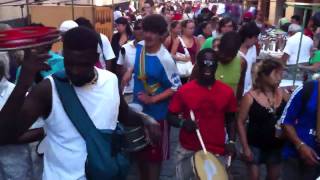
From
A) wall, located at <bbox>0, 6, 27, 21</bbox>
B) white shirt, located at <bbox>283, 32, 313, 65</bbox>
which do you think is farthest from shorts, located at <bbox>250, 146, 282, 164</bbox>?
wall, located at <bbox>0, 6, 27, 21</bbox>

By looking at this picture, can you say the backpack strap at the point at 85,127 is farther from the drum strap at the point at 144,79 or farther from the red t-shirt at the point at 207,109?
the drum strap at the point at 144,79

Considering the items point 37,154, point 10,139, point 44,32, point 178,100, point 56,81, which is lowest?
point 37,154

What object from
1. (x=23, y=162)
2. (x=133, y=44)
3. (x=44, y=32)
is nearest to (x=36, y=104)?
(x=44, y=32)

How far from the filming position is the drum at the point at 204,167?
145 inches

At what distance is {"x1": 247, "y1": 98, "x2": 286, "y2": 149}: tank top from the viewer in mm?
4691

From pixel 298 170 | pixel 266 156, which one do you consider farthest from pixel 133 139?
pixel 266 156

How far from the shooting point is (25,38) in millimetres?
2502

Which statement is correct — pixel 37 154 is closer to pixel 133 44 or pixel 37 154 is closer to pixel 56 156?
pixel 56 156

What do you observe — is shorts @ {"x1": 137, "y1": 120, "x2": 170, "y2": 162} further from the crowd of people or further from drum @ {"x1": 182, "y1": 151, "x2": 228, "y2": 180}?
drum @ {"x1": 182, "y1": 151, "x2": 228, "y2": 180}

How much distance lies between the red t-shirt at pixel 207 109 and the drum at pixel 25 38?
185 cm

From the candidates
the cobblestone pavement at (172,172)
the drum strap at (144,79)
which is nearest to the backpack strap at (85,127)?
the drum strap at (144,79)

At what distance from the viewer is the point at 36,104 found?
274 centimetres

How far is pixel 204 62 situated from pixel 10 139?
2.14 m

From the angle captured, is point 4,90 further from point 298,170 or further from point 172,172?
point 172,172
